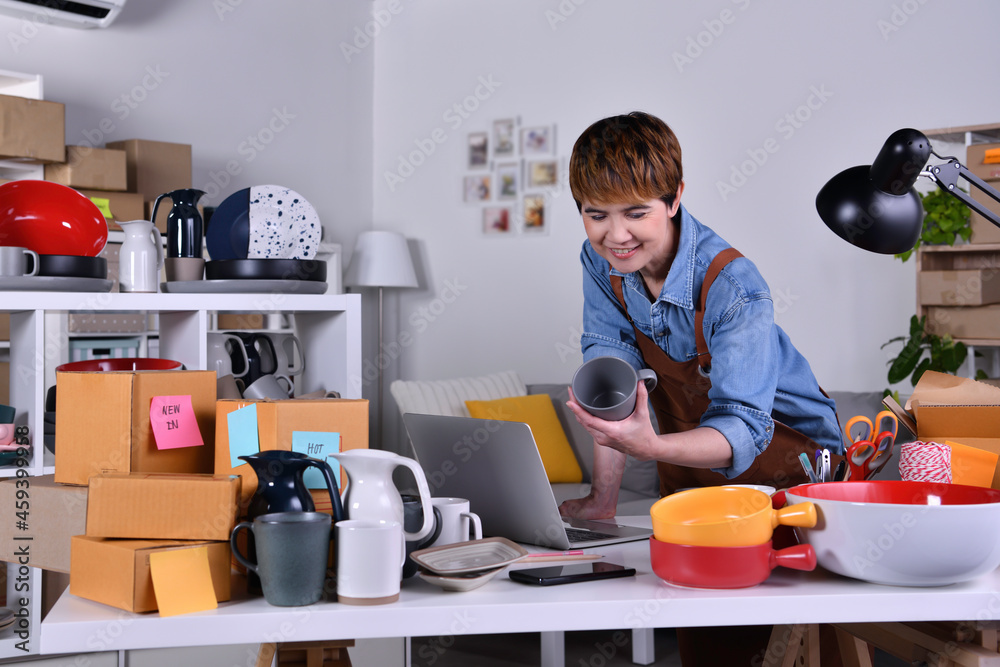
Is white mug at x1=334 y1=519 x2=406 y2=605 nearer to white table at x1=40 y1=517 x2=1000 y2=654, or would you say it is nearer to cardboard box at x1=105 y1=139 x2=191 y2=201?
white table at x1=40 y1=517 x2=1000 y2=654

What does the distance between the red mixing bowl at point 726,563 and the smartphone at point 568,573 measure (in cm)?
8

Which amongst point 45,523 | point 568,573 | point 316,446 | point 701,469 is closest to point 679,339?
point 701,469

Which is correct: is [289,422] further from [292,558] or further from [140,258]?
[140,258]

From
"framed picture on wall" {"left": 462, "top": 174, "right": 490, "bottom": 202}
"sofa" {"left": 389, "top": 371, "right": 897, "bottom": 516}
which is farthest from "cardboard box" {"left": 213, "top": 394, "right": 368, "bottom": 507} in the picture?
"framed picture on wall" {"left": 462, "top": 174, "right": 490, "bottom": 202}

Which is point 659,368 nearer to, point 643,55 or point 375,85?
point 643,55

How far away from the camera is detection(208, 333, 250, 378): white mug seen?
5.65 ft

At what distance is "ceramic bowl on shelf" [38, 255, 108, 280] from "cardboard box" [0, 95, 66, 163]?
2194 mm

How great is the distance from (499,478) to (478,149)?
Result: 12.6ft

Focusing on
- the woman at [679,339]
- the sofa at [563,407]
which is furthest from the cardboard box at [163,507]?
the sofa at [563,407]

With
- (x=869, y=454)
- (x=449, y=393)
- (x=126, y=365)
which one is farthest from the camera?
(x=449, y=393)

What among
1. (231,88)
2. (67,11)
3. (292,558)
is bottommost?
(292,558)

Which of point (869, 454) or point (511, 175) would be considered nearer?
point (869, 454)

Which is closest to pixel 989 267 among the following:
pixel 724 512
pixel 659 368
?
pixel 659 368

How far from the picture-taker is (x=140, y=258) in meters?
1.60
